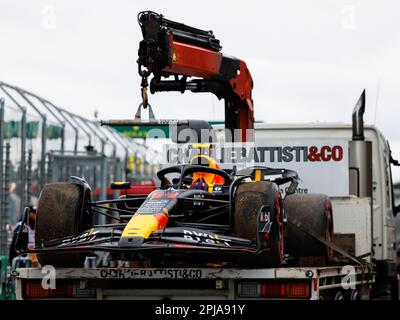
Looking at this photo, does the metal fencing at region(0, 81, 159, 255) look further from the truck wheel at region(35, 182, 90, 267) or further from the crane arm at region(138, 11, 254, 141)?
the truck wheel at region(35, 182, 90, 267)

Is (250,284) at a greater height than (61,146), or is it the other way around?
(61,146)

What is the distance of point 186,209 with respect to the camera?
955 centimetres

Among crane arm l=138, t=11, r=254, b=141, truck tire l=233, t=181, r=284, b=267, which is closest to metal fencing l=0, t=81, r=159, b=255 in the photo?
crane arm l=138, t=11, r=254, b=141

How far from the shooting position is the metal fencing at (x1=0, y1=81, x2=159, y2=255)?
16.1 metres

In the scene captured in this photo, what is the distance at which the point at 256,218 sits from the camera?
8891 millimetres

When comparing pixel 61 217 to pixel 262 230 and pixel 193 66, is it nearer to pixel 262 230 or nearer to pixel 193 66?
pixel 262 230

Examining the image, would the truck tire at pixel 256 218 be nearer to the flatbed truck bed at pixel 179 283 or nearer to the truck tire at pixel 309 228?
the flatbed truck bed at pixel 179 283

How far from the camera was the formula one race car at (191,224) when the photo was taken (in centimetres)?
877

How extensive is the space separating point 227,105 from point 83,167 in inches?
349

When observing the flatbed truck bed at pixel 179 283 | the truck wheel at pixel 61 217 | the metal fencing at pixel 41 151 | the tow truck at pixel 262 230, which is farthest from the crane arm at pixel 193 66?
the metal fencing at pixel 41 151
